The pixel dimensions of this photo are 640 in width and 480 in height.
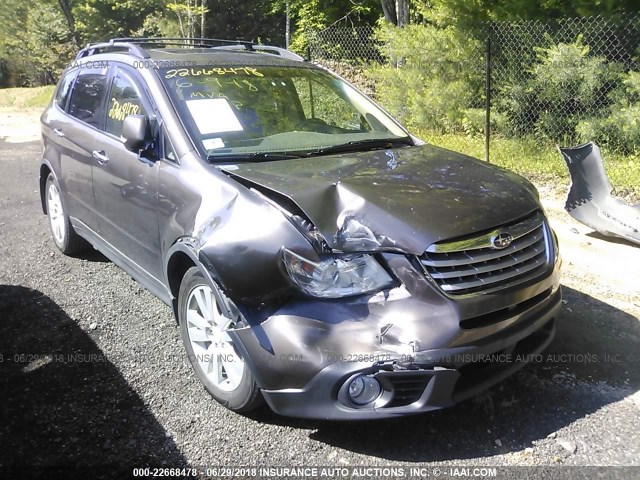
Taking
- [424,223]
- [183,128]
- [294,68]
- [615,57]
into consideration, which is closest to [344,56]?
[615,57]

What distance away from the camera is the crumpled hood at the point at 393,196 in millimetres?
2652

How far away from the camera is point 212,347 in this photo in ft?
10.2

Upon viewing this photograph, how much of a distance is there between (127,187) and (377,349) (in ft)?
7.00

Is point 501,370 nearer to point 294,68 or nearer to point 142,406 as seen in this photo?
point 142,406

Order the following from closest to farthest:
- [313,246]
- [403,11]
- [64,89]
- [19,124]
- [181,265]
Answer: [313,246] → [181,265] → [64,89] → [403,11] → [19,124]

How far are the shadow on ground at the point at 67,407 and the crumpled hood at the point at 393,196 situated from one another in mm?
1376

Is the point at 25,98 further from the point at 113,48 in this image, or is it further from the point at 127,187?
the point at 127,187

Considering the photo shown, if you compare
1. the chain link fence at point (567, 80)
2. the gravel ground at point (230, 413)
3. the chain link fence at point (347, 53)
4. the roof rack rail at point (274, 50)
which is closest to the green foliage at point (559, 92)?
the chain link fence at point (567, 80)

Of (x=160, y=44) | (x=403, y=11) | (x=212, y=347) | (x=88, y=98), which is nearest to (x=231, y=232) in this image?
(x=212, y=347)

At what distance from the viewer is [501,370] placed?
284 centimetres

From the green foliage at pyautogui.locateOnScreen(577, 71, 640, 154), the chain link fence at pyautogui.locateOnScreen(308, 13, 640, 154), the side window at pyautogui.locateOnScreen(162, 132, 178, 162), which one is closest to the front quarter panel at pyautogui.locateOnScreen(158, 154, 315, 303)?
the side window at pyautogui.locateOnScreen(162, 132, 178, 162)

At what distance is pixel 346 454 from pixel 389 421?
0.34 meters

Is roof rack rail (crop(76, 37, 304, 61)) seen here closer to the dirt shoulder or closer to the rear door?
the rear door

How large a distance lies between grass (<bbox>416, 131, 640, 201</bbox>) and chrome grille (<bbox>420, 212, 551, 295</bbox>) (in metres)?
4.51
